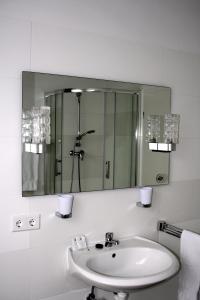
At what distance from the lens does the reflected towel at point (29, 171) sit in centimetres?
160

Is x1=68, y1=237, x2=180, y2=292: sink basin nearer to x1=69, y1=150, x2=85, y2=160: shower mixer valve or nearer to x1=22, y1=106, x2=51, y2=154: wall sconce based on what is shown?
x1=69, y1=150, x2=85, y2=160: shower mixer valve

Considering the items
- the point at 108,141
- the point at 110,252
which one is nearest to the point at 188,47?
the point at 108,141

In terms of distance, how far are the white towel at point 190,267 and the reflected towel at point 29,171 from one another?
1.02 meters

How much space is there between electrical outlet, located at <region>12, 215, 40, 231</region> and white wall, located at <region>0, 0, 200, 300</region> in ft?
0.11

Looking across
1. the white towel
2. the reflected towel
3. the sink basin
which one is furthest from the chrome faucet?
the reflected towel

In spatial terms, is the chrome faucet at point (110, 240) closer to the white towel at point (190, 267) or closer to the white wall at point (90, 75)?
the white wall at point (90, 75)

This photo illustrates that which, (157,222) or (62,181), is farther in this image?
(157,222)

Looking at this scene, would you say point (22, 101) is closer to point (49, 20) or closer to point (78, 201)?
point (49, 20)

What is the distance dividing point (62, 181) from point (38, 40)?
826 millimetres

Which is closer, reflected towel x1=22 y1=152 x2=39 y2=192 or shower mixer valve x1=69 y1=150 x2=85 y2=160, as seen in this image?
reflected towel x1=22 y1=152 x2=39 y2=192

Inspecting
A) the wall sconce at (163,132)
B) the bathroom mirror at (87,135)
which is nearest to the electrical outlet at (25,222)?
the bathroom mirror at (87,135)

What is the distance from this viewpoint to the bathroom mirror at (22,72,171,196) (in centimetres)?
161

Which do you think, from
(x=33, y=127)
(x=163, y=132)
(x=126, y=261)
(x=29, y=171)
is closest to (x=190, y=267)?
(x=126, y=261)

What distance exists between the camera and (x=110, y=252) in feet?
5.70
